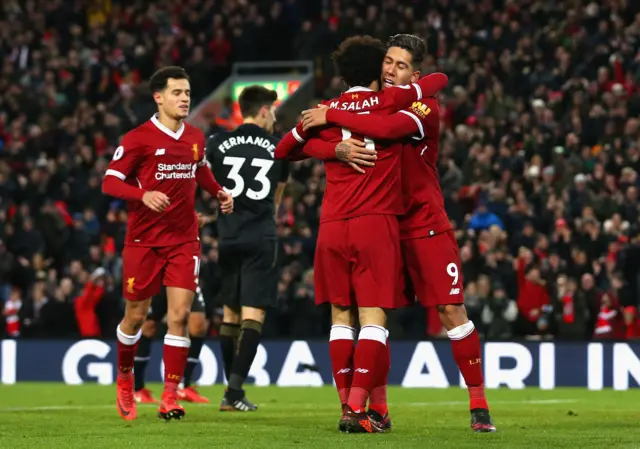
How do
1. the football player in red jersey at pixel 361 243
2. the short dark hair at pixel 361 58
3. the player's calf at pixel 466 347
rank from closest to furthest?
1. the football player in red jersey at pixel 361 243
2. the short dark hair at pixel 361 58
3. the player's calf at pixel 466 347

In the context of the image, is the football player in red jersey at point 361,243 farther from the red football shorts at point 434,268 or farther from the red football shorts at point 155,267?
the red football shorts at point 155,267

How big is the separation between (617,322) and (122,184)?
1002cm

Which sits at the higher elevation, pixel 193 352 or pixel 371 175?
pixel 371 175

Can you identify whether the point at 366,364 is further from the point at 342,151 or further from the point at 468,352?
the point at 342,151

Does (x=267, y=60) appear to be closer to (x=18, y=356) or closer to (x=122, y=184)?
(x=18, y=356)

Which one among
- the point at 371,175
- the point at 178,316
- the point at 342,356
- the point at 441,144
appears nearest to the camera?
the point at 371,175

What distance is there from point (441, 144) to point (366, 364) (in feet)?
49.6

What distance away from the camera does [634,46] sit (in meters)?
23.8

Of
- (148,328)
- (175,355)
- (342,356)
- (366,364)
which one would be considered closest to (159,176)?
(175,355)

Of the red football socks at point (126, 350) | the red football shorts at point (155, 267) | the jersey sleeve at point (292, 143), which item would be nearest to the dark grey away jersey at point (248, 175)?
the red football shorts at point (155, 267)

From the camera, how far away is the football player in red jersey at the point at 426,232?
8703 mm

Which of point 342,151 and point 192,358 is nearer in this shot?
point 342,151

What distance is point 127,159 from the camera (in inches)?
396

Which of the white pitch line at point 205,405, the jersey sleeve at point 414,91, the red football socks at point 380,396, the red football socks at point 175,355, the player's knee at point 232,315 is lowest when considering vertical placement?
the white pitch line at point 205,405
